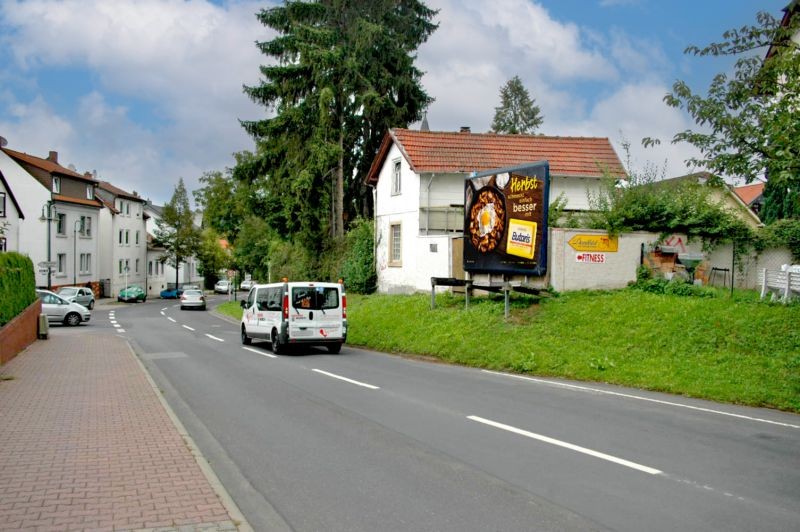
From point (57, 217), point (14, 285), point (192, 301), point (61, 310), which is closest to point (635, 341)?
point (14, 285)

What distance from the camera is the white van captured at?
18328 millimetres

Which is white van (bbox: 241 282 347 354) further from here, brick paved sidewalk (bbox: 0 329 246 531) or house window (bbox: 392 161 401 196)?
house window (bbox: 392 161 401 196)

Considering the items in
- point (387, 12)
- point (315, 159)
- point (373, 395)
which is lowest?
point (373, 395)

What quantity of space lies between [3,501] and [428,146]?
26634mm

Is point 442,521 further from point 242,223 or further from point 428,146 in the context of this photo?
point 242,223

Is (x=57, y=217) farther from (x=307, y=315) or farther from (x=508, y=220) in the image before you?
(x=508, y=220)

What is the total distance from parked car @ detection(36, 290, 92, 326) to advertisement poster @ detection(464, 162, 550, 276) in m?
22.4

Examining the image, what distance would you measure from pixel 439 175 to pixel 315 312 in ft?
42.6

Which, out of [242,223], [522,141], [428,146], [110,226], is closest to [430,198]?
[428,146]

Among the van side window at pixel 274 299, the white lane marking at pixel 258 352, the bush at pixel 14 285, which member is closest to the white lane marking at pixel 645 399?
the white lane marking at pixel 258 352

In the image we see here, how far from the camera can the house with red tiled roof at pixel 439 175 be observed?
2908cm

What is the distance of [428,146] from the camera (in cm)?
3053

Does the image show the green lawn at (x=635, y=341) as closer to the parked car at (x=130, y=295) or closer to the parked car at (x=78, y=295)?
the parked car at (x=78, y=295)

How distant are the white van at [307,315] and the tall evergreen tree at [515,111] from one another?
53945 millimetres
